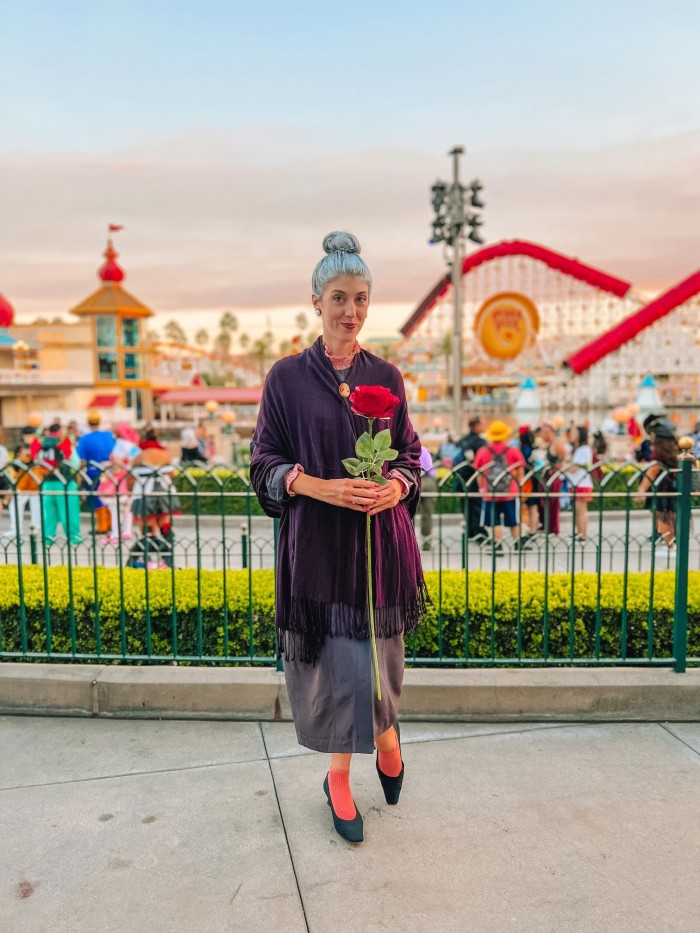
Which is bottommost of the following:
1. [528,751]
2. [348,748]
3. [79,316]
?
[528,751]

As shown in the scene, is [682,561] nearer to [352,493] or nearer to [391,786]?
[391,786]

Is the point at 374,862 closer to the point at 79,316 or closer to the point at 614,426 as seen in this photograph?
the point at 614,426

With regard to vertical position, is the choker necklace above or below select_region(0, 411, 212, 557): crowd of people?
above

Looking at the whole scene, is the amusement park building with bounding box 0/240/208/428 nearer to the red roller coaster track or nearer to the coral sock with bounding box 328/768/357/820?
the red roller coaster track

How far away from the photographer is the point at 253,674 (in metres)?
3.72

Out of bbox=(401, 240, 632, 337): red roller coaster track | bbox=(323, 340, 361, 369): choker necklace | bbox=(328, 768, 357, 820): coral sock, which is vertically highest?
bbox=(401, 240, 632, 337): red roller coaster track

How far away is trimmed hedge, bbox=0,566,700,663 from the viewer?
4.13 m

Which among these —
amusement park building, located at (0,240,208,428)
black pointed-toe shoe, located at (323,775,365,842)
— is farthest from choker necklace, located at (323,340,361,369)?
amusement park building, located at (0,240,208,428)

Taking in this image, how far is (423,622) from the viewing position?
4.07 m

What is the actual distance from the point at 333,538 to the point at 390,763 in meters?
0.93

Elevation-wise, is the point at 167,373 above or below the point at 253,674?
above

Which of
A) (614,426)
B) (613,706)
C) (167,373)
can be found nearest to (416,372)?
(167,373)

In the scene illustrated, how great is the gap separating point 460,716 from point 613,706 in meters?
0.75

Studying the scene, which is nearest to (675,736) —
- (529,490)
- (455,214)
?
(529,490)
